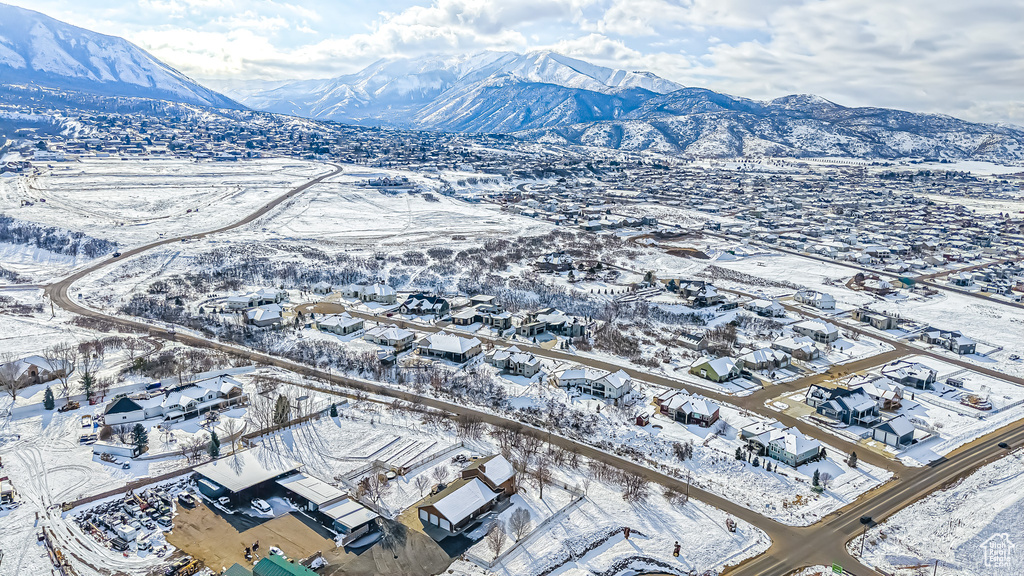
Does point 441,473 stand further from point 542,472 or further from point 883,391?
point 883,391

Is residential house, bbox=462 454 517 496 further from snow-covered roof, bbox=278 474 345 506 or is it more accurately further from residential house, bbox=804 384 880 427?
residential house, bbox=804 384 880 427

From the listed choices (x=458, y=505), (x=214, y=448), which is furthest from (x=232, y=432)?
(x=458, y=505)

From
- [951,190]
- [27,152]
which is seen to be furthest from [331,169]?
[951,190]

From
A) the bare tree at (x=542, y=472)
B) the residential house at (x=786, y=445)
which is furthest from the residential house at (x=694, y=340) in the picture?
the bare tree at (x=542, y=472)

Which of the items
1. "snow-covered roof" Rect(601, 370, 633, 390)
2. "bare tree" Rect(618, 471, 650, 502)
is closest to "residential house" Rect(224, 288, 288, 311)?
"snow-covered roof" Rect(601, 370, 633, 390)

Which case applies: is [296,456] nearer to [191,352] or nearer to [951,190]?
[191,352]
